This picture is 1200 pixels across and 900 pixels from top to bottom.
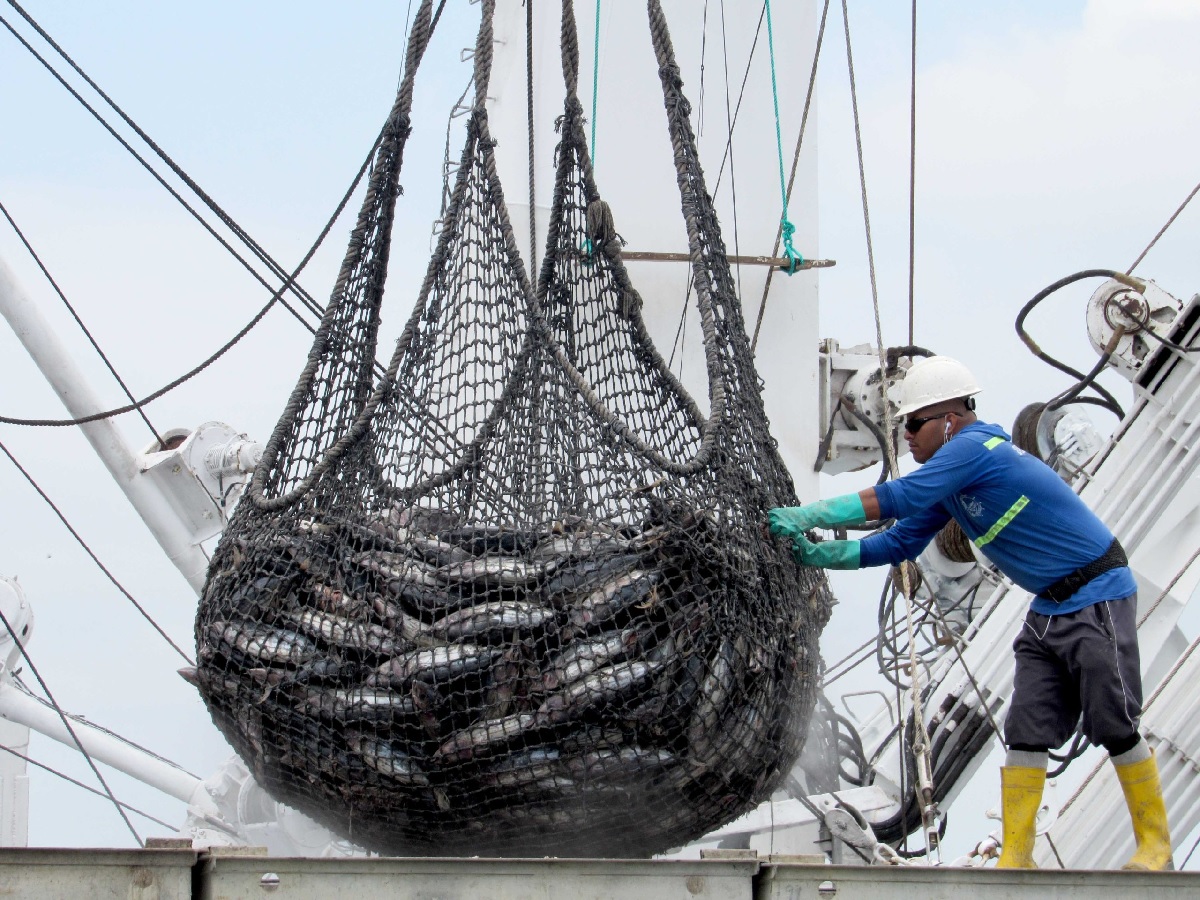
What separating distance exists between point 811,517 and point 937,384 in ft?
2.68

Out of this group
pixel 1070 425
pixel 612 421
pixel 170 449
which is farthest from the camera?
pixel 170 449

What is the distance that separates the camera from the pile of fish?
4.09m

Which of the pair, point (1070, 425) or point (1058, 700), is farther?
point (1070, 425)

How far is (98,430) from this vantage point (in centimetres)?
927

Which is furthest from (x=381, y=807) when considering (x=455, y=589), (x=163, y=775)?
(x=163, y=775)

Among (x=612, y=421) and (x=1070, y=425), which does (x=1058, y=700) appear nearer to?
(x=612, y=421)

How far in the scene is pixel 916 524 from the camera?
5.09 m

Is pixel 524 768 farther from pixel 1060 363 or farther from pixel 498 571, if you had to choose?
pixel 1060 363

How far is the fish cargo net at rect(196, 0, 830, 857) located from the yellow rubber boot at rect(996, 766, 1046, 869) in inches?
28.9

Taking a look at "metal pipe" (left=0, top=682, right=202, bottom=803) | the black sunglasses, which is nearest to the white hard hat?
the black sunglasses

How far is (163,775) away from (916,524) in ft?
24.5

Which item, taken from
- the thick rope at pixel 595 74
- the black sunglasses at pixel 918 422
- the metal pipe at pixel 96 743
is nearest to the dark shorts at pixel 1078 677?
the black sunglasses at pixel 918 422

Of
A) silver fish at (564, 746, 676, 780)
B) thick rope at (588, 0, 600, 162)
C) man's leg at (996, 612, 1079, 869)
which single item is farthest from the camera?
thick rope at (588, 0, 600, 162)

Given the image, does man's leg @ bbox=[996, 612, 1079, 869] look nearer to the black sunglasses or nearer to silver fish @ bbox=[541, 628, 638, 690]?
the black sunglasses
